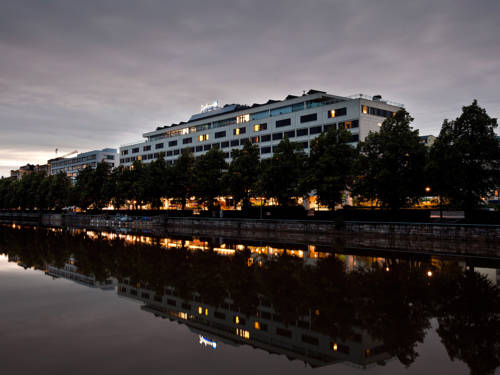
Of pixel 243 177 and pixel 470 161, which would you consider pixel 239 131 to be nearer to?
pixel 243 177

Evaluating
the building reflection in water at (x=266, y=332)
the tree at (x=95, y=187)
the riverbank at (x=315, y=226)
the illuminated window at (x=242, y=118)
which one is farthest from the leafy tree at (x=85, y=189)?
the building reflection in water at (x=266, y=332)

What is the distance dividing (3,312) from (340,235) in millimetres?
50900

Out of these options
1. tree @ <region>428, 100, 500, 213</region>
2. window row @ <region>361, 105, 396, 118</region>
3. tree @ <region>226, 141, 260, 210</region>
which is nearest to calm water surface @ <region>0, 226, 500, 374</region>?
tree @ <region>428, 100, 500, 213</region>

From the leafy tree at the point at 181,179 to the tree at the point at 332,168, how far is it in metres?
40.9

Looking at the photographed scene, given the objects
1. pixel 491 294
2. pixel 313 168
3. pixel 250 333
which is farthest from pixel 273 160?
pixel 250 333

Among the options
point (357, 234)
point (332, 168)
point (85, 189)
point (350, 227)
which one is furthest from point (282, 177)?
point (85, 189)

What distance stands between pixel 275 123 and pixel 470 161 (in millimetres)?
63893

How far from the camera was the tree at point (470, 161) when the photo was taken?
5322 centimetres

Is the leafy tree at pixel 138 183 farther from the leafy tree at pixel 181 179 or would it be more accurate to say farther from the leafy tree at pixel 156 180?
the leafy tree at pixel 181 179

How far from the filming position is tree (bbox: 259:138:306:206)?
73.7 meters

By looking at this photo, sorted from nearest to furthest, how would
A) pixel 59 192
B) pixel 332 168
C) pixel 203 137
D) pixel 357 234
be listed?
1. pixel 357 234
2. pixel 332 168
3. pixel 203 137
4. pixel 59 192

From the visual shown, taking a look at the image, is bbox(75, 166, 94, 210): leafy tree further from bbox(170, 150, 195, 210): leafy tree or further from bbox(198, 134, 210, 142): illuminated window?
bbox(170, 150, 195, 210): leafy tree

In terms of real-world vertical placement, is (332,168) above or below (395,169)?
above

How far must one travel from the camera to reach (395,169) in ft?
199
